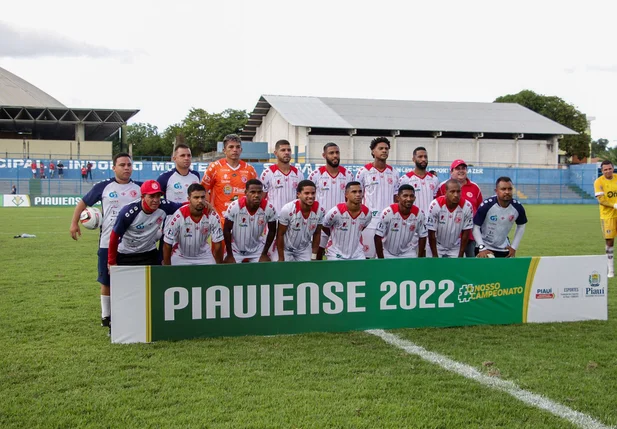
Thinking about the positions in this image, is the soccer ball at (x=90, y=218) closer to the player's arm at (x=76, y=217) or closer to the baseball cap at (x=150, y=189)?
the player's arm at (x=76, y=217)

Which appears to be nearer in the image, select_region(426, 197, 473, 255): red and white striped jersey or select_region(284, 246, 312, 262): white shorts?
select_region(284, 246, 312, 262): white shorts

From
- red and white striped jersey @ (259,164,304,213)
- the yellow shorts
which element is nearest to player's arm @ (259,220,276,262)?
red and white striped jersey @ (259,164,304,213)

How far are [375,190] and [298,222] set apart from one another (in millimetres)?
1507

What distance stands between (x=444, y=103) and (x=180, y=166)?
55.1 metres

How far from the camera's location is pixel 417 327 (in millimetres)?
6793

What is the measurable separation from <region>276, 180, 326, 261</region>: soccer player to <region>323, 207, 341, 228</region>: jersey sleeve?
0.25ft

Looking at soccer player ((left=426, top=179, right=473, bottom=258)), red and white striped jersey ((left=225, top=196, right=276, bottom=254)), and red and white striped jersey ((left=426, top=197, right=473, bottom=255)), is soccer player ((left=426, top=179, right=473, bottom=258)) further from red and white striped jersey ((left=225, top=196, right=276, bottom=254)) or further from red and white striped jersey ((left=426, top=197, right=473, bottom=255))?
red and white striped jersey ((left=225, top=196, right=276, bottom=254))

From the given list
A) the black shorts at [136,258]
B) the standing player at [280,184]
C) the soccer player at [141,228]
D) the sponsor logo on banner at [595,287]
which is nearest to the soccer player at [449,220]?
the sponsor logo on banner at [595,287]

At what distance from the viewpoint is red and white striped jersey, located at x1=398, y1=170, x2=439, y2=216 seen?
28.2 feet

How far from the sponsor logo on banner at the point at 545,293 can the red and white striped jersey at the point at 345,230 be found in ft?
6.91

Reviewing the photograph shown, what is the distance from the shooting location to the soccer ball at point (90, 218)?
22.8 ft

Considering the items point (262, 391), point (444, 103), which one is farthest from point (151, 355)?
point (444, 103)

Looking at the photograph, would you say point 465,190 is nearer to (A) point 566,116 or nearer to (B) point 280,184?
(B) point 280,184

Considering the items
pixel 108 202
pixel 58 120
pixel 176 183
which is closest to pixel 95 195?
pixel 108 202
